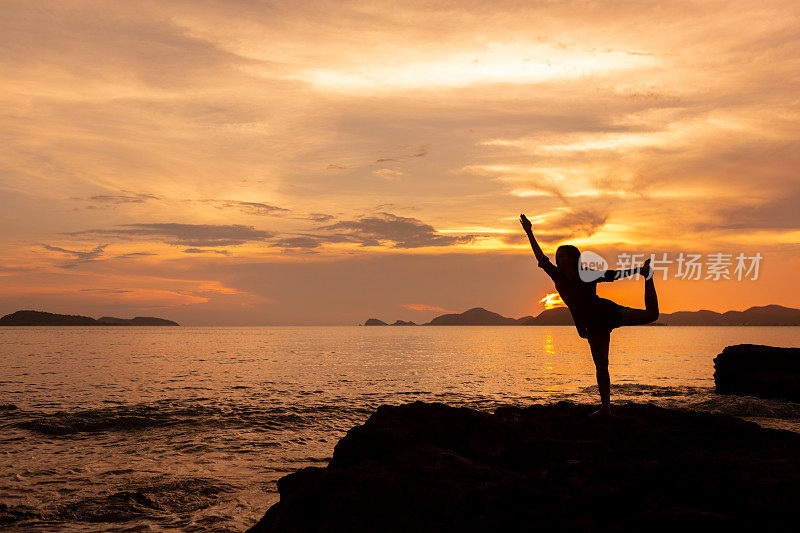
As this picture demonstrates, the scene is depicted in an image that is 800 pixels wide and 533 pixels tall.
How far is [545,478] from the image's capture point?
204 inches

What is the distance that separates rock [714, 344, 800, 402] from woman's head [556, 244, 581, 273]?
1931 cm

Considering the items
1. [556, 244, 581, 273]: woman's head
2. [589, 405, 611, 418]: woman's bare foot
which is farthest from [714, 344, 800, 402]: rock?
[556, 244, 581, 273]: woman's head

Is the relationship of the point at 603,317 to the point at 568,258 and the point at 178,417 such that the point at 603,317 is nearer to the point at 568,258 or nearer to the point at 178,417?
the point at 568,258

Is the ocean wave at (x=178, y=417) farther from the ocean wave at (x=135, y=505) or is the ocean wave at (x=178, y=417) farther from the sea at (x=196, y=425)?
the ocean wave at (x=135, y=505)

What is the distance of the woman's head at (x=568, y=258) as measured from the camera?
780 centimetres

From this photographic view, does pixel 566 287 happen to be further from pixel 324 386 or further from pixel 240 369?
pixel 240 369

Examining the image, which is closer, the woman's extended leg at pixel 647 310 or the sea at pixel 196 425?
the woman's extended leg at pixel 647 310

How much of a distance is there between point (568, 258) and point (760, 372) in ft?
69.1

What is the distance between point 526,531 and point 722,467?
2.26 meters

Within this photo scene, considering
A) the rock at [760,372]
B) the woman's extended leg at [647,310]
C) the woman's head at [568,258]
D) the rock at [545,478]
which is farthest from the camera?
the rock at [760,372]

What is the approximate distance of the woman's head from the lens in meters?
7.80

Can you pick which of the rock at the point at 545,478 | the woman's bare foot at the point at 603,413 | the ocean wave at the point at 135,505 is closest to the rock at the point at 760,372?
the rock at the point at 545,478

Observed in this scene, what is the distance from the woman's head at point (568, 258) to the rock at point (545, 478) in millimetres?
2319

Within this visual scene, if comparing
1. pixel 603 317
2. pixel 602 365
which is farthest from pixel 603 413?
pixel 603 317
